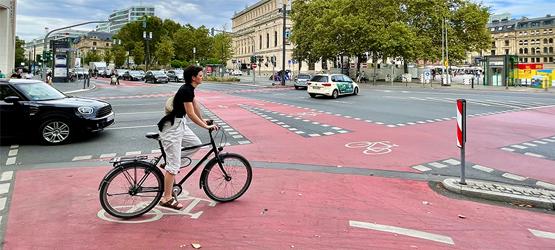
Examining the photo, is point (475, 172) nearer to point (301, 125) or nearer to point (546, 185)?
point (546, 185)

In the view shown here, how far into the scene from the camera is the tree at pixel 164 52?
9200 centimetres

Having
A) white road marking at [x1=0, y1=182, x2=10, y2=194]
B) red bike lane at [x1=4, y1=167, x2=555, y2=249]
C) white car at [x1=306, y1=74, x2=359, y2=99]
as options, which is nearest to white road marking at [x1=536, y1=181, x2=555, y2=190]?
red bike lane at [x1=4, y1=167, x2=555, y2=249]

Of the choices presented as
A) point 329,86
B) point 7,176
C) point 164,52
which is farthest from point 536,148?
point 164,52

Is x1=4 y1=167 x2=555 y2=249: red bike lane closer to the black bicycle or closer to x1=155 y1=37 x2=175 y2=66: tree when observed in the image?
the black bicycle

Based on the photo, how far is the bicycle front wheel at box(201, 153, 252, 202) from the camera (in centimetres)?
584

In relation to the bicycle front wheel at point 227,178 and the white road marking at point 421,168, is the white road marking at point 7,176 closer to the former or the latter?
the bicycle front wheel at point 227,178

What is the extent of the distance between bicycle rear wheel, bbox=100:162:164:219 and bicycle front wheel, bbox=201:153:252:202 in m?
0.64

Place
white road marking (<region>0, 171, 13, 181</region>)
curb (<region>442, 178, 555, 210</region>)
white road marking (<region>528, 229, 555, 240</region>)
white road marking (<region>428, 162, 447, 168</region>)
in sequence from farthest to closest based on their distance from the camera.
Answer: white road marking (<region>428, 162, 447, 168</region>) → white road marking (<region>0, 171, 13, 181</region>) → curb (<region>442, 178, 555, 210</region>) → white road marking (<region>528, 229, 555, 240</region>)

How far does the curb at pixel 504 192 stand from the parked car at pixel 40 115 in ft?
26.5

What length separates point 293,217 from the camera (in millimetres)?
5273

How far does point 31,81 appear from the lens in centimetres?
1139

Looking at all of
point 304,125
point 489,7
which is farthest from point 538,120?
point 489,7

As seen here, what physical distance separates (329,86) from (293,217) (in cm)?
2276

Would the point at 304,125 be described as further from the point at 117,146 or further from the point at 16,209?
the point at 16,209
